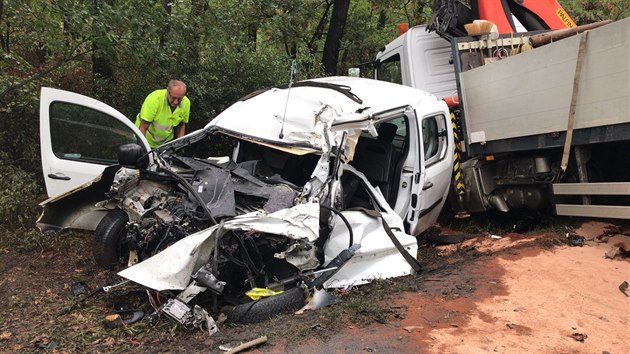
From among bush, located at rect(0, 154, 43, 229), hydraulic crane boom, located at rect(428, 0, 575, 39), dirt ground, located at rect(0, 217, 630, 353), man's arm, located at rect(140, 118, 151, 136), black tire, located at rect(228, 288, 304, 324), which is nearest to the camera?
dirt ground, located at rect(0, 217, 630, 353)

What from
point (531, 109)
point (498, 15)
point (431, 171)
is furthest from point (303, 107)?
point (498, 15)

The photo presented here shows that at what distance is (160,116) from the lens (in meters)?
5.88

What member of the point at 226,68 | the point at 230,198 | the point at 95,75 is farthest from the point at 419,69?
the point at 95,75

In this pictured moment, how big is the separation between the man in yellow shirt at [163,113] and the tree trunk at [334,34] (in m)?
5.57

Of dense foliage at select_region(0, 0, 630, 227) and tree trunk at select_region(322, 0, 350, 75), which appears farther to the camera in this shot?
tree trunk at select_region(322, 0, 350, 75)

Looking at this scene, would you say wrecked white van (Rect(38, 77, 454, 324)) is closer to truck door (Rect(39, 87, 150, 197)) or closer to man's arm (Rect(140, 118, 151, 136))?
truck door (Rect(39, 87, 150, 197))

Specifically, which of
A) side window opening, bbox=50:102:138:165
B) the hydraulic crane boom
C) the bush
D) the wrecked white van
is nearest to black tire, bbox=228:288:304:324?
the wrecked white van

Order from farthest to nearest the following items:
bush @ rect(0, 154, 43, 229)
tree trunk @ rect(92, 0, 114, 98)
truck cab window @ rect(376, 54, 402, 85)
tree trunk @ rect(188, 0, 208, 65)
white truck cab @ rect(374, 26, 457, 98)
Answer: truck cab window @ rect(376, 54, 402, 85), tree trunk @ rect(188, 0, 208, 65), white truck cab @ rect(374, 26, 457, 98), tree trunk @ rect(92, 0, 114, 98), bush @ rect(0, 154, 43, 229)

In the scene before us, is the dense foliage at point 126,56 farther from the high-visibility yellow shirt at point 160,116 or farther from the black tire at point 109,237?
the black tire at point 109,237

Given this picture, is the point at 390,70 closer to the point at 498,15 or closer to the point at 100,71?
the point at 498,15

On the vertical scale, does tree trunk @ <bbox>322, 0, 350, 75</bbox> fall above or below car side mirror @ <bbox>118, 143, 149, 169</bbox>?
above

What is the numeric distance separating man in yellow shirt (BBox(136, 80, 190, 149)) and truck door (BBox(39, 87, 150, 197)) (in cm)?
74

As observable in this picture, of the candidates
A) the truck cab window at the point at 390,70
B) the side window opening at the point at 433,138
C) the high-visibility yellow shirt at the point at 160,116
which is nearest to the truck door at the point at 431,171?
the side window opening at the point at 433,138

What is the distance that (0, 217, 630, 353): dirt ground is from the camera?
3172 mm
